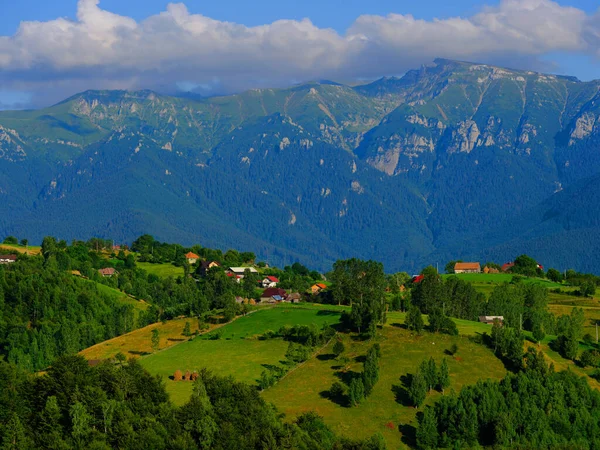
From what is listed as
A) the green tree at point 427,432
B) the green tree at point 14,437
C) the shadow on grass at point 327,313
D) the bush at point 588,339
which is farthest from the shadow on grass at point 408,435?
the bush at point 588,339

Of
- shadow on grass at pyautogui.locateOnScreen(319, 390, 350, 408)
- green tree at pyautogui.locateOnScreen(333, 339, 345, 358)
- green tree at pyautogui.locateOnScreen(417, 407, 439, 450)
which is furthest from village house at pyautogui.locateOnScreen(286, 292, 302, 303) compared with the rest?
green tree at pyautogui.locateOnScreen(417, 407, 439, 450)

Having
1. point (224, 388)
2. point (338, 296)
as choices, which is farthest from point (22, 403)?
point (338, 296)

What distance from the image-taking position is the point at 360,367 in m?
129

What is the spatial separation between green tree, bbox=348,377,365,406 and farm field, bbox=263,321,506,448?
2.36 feet

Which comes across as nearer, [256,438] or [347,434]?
[256,438]

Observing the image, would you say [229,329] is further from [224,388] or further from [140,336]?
[224,388]

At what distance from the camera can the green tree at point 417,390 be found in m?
120

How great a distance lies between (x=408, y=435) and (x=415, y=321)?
2958 cm

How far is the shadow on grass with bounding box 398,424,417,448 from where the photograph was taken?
367 feet

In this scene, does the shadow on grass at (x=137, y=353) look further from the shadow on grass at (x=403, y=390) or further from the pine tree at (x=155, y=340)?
the shadow on grass at (x=403, y=390)

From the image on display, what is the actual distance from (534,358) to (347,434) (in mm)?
30328

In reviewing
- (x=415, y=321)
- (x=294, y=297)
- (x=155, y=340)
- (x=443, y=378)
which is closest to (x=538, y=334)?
(x=415, y=321)

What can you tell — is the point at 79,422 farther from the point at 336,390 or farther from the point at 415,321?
the point at 415,321

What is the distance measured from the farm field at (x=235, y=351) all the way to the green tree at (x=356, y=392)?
12641mm
